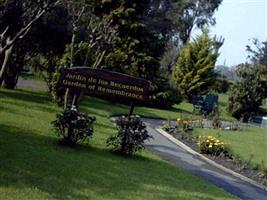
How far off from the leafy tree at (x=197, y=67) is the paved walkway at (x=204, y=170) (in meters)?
23.5

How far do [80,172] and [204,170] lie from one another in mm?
4733

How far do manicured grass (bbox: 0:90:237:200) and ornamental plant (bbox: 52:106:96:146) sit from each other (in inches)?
10.4

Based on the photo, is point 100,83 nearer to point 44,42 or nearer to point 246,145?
point 246,145

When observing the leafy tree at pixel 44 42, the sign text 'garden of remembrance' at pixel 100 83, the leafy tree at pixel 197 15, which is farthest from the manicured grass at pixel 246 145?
the leafy tree at pixel 197 15

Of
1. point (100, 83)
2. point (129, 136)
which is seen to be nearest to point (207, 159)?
point (129, 136)

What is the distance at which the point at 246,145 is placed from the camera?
716 inches

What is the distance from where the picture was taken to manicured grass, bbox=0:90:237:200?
25.1ft

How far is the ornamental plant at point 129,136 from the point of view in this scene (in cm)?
1219

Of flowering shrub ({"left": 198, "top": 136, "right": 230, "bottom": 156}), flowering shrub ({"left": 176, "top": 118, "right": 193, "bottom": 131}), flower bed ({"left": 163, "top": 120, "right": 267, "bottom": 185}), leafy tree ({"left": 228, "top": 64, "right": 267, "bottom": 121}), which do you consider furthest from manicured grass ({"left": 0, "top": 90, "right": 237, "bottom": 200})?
leafy tree ({"left": 228, "top": 64, "right": 267, "bottom": 121})

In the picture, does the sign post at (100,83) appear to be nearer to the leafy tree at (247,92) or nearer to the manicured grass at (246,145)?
the manicured grass at (246,145)

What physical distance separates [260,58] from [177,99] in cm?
3912

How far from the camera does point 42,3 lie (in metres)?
14.5

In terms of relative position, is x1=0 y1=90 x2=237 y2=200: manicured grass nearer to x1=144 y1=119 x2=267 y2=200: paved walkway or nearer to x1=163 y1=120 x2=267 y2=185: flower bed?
x1=144 y1=119 x2=267 y2=200: paved walkway

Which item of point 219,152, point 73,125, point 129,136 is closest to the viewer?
point 73,125
